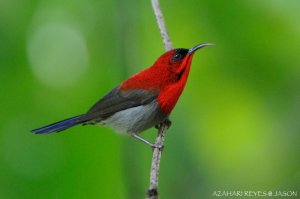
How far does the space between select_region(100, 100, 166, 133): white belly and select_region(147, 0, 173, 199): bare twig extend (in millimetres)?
216

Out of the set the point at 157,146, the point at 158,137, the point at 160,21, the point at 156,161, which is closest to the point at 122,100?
the point at 158,137

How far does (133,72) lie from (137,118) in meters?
1.23

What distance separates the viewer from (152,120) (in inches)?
183

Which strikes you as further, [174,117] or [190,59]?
[190,59]

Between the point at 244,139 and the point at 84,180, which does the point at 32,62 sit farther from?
the point at 244,139

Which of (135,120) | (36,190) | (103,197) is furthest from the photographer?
(135,120)

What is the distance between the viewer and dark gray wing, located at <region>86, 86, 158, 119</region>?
4.73 metres

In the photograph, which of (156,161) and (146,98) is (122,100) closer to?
(146,98)

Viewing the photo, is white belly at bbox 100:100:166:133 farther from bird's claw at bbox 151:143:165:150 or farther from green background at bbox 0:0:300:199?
bird's claw at bbox 151:143:165:150

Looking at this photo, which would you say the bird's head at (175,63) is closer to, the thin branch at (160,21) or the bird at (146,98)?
the bird at (146,98)

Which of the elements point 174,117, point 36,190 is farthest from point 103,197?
point 174,117

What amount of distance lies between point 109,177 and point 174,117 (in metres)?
0.93

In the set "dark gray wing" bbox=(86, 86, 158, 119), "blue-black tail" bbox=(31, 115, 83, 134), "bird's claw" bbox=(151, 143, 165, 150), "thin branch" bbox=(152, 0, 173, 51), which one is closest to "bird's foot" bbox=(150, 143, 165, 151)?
"bird's claw" bbox=(151, 143, 165, 150)

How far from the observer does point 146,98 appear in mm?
4750
